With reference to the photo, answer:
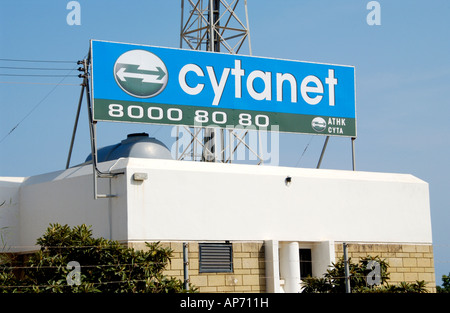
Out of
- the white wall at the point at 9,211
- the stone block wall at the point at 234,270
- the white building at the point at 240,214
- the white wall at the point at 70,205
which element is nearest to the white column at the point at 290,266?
the white building at the point at 240,214

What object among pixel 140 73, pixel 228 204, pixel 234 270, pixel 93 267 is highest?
pixel 140 73

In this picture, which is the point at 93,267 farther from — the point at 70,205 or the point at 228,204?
the point at 228,204

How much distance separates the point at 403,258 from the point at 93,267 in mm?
10314

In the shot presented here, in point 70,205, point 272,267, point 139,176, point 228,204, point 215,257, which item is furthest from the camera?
point 70,205

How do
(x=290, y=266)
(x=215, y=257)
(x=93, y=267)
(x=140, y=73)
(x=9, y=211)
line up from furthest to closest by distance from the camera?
(x=9, y=211)
(x=140, y=73)
(x=290, y=266)
(x=215, y=257)
(x=93, y=267)

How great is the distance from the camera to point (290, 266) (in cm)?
2183

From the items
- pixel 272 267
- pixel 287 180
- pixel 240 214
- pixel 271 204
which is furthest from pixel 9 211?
pixel 287 180

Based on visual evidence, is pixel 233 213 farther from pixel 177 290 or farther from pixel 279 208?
pixel 177 290

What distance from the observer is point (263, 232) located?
2181 centimetres

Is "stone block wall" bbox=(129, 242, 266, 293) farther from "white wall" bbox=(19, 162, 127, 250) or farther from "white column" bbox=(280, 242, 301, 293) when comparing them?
"white wall" bbox=(19, 162, 127, 250)

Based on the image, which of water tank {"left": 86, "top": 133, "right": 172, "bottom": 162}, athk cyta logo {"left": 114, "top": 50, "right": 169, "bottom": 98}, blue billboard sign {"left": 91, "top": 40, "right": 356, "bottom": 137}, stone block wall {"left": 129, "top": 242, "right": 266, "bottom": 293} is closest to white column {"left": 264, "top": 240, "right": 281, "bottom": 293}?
stone block wall {"left": 129, "top": 242, "right": 266, "bottom": 293}

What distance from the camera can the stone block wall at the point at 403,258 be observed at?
23094 millimetres

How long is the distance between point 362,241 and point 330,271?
9.21 ft
